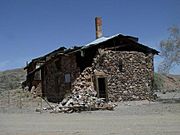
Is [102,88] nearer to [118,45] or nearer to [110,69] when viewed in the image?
[110,69]

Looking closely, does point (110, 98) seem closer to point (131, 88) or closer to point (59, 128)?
point (131, 88)

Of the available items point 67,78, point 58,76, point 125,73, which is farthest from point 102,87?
point 58,76

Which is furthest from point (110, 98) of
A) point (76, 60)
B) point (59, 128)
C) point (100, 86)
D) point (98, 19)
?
point (59, 128)

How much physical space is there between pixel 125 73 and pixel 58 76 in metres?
7.39

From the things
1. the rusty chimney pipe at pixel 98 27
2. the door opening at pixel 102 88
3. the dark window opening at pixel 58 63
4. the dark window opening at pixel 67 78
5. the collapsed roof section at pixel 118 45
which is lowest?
the door opening at pixel 102 88

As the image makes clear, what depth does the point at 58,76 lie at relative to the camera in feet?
122

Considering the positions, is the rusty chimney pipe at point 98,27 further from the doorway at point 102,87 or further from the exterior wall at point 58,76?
the doorway at point 102,87

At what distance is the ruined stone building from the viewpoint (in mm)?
33594

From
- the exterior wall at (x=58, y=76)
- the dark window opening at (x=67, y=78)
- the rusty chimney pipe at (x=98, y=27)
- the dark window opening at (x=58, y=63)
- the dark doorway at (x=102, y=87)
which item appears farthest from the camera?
the rusty chimney pipe at (x=98, y=27)

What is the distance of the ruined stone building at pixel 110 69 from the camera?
33594mm

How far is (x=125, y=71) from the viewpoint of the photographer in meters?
34.3

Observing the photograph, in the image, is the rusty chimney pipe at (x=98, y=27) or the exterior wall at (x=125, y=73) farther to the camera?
the rusty chimney pipe at (x=98, y=27)

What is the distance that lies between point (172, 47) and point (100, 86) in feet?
26.6

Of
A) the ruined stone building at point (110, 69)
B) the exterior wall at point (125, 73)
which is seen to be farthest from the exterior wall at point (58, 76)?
the exterior wall at point (125, 73)
